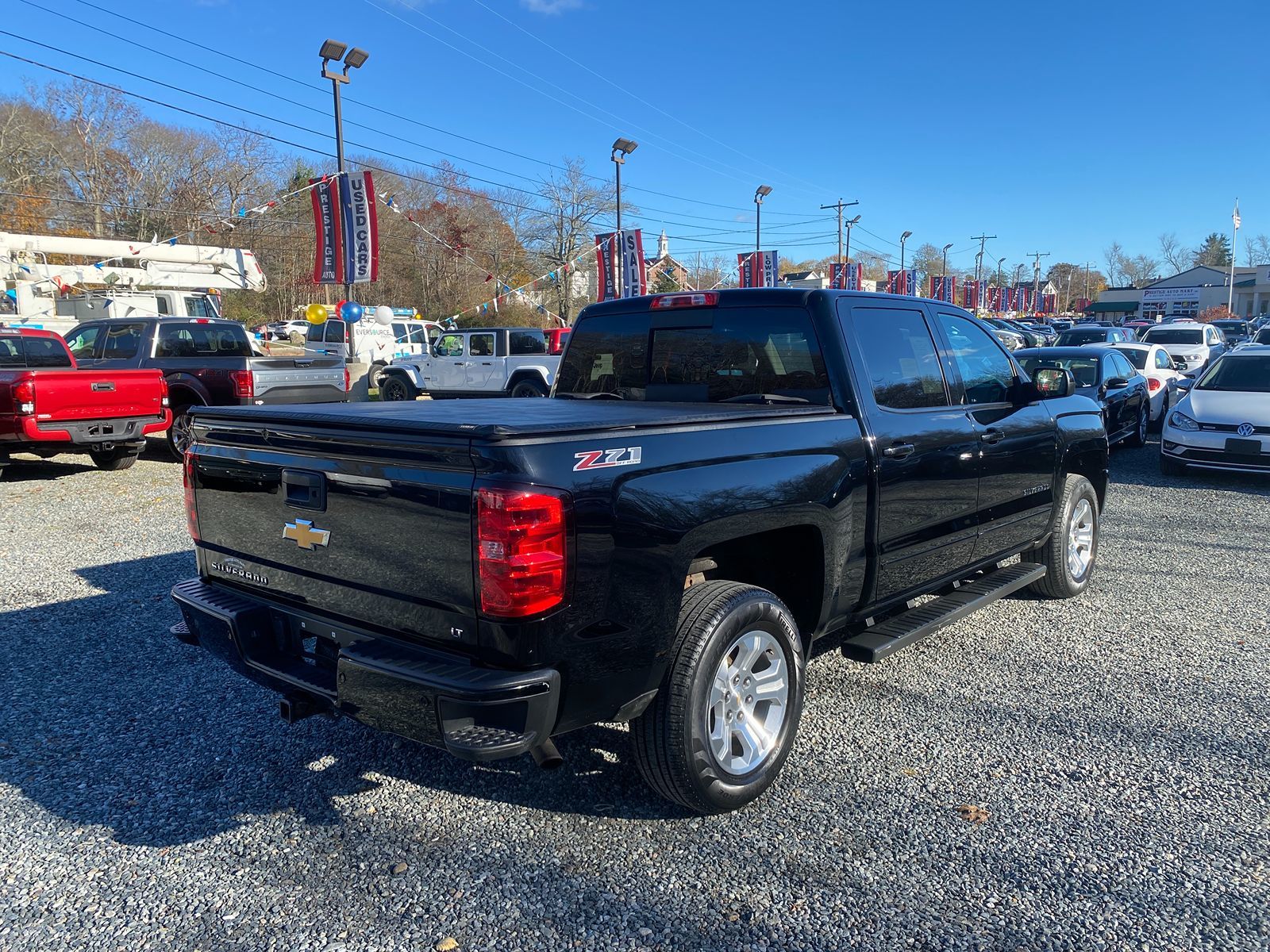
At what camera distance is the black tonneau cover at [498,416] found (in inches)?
105

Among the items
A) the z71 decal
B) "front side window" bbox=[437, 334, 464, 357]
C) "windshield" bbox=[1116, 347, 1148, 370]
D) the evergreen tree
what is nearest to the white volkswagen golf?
"windshield" bbox=[1116, 347, 1148, 370]

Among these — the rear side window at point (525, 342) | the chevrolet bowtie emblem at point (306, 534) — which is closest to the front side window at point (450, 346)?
the rear side window at point (525, 342)

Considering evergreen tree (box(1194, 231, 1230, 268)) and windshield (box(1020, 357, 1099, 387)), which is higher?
evergreen tree (box(1194, 231, 1230, 268))

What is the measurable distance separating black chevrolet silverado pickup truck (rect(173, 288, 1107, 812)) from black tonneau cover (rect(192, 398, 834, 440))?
0.02 meters

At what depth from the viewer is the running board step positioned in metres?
3.86

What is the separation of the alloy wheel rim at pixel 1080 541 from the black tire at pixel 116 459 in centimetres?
1079

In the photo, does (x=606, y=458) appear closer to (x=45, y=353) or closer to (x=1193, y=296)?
(x=45, y=353)

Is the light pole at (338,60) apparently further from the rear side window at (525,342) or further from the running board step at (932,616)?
the running board step at (932,616)

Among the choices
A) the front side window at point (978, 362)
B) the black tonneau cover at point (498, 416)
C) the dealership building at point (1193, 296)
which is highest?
the dealership building at point (1193, 296)

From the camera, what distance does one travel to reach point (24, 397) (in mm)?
9289

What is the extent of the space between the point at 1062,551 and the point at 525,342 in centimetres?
1524

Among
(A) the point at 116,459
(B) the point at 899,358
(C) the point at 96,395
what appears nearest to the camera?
(B) the point at 899,358

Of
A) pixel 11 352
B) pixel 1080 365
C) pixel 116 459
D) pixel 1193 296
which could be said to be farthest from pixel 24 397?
pixel 1193 296

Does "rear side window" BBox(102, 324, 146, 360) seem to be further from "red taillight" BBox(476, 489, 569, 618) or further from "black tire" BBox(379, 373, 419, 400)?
"red taillight" BBox(476, 489, 569, 618)
